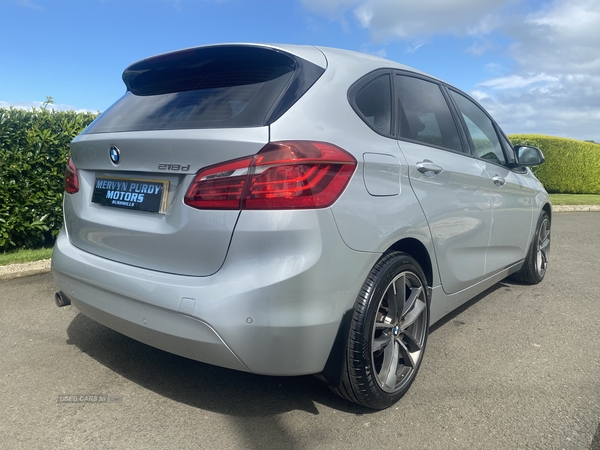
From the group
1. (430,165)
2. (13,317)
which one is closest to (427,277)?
(430,165)

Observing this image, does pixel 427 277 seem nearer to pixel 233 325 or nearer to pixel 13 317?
pixel 233 325

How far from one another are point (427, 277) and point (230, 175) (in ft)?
4.65

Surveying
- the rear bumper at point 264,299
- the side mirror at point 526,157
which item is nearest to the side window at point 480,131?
the side mirror at point 526,157

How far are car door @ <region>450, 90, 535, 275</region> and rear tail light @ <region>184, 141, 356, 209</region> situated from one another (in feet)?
6.23

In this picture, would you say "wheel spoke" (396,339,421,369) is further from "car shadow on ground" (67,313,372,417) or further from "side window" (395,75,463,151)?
"side window" (395,75,463,151)

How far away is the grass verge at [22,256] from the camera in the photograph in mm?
5039

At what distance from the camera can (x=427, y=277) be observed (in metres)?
2.94

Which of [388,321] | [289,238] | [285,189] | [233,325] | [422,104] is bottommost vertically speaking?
[388,321]

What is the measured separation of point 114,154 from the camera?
97.9 inches

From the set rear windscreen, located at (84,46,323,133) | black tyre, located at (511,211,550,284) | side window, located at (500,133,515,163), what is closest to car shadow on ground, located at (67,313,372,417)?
rear windscreen, located at (84,46,323,133)

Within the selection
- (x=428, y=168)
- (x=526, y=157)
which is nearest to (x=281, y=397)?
(x=428, y=168)

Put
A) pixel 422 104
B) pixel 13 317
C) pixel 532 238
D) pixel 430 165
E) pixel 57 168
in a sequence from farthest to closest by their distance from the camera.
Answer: pixel 57 168, pixel 532 238, pixel 13 317, pixel 422 104, pixel 430 165

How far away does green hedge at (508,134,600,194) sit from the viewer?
16.5m

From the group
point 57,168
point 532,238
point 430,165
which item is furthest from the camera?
point 57,168
